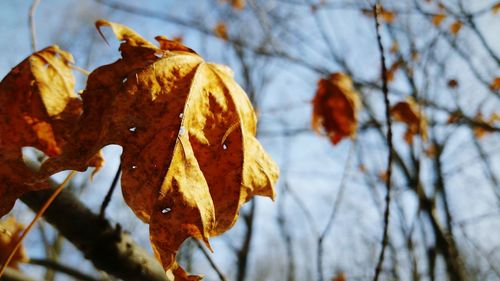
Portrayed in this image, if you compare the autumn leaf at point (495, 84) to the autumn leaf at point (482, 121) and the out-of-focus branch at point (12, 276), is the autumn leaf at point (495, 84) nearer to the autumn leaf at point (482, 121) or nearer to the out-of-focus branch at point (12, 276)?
the autumn leaf at point (482, 121)

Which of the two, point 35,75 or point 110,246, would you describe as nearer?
point 110,246

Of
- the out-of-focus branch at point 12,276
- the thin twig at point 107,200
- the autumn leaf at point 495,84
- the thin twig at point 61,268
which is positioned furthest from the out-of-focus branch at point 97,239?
the autumn leaf at point 495,84

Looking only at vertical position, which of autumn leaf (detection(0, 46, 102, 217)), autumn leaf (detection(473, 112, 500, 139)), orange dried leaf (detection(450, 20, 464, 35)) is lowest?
autumn leaf (detection(0, 46, 102, 217))

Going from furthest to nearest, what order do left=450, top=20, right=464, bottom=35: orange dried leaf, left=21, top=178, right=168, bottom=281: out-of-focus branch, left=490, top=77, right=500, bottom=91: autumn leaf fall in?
left=450, top=20, right=464, bottom=35: orange dried leaf → left=490, top=77, right=500, bottom=91: autumn leaf → left=21, top=178, right=168, bottom=281: out-of-focus branch

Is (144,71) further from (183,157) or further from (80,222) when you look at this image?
(80,222)

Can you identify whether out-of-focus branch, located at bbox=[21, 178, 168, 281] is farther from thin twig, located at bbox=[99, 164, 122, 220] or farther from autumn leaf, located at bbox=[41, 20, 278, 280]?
autumn leaf, located at bbox=[41, 20, 278, 280]

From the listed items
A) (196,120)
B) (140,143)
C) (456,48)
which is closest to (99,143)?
(140,143)

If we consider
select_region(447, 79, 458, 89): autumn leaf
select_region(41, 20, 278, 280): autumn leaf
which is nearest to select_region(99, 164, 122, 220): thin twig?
select_region(41, 20, 278, 280): autumn leaf

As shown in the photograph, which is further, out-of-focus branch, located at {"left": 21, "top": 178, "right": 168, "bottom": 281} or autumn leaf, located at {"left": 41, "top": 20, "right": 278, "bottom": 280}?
out-of-focus branch, located at {"left": 21, "top": 178, "right": 168, "bottom": 281}
